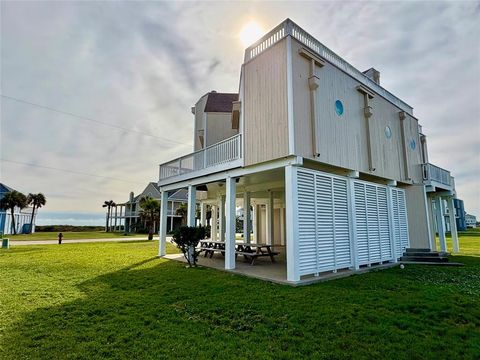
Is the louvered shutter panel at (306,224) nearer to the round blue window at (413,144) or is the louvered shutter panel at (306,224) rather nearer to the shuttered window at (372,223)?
the shuttered window at (372,223)

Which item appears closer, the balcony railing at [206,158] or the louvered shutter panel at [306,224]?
the louvered shutter panel at [306,224]

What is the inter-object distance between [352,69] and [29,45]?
1332 centimetres

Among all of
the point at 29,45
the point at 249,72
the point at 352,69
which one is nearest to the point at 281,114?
the point at 249,72

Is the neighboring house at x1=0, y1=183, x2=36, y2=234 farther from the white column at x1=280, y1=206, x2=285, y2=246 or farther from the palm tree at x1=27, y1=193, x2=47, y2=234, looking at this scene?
the white column at x1=280, y1=206, x2=285, y2=246

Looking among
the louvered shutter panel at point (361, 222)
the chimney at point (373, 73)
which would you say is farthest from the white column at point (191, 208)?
the chimney at point (373, 73)

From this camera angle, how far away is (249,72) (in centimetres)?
880

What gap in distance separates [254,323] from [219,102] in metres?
12.0

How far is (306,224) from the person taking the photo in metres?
7.41

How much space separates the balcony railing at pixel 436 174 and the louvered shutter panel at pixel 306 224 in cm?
880

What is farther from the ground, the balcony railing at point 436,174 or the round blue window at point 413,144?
the round blue window at point 413,144

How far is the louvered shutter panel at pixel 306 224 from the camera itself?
7.18 metres

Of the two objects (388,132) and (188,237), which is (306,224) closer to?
(188,237)

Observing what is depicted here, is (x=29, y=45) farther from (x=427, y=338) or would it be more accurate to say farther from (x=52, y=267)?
(x=427, y=338)

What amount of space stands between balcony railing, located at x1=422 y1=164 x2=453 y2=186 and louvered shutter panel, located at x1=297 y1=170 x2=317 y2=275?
880cm
